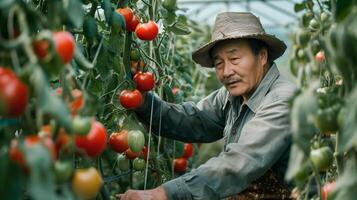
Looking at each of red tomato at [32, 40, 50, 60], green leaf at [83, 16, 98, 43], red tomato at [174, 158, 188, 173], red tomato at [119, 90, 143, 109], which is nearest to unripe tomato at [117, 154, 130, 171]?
red tomato at [119, 90, 143, 109]

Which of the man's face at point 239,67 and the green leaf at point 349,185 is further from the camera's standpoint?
the man's face at point 239,67

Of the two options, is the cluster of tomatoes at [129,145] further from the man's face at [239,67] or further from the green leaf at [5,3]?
the green leaf at [5,3]

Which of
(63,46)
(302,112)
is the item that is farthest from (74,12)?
(302,112)

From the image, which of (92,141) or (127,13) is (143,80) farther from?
(92,141)

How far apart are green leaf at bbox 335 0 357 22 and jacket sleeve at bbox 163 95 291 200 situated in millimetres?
953

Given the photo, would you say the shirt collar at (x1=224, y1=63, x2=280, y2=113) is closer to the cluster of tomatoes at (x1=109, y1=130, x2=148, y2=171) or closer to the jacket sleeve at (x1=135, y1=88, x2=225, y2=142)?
the jacket sleeve at (x1=135, y1=88, x2=225, y2=142)

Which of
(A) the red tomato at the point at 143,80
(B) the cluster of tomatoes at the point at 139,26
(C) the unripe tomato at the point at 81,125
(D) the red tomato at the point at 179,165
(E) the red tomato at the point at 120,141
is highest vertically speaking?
(C) the unripe tomato at the point at 81,125

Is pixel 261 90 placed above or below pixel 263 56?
below

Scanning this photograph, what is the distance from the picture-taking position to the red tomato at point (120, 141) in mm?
2217

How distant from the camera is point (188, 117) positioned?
2752 millimetres

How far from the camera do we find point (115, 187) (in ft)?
11.6

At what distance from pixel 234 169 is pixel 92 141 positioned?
1.04 m

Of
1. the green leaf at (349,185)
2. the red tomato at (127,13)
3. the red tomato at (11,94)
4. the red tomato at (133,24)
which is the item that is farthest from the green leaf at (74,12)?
the red tomato at (133,24)

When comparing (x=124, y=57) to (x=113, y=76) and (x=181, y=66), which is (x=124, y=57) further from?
(x=181, y=66)
